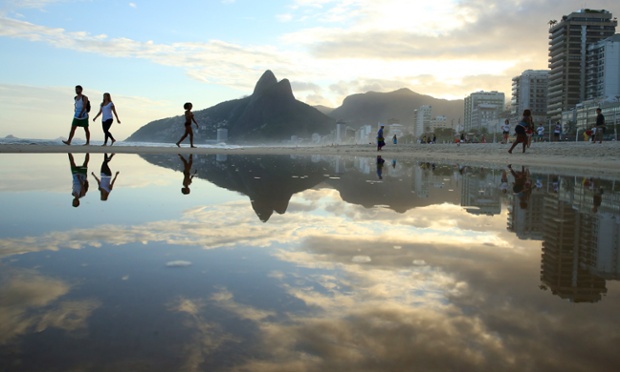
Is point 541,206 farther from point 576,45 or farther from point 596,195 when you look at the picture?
point 576,45

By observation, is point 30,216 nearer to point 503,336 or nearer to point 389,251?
point 389,251

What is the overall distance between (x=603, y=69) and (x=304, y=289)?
18814cm

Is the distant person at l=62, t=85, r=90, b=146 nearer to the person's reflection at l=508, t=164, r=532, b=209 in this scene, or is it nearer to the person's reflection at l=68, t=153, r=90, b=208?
the person's reflection at l=68, t=153, r=90, b=208

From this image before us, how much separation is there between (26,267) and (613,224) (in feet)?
16.9

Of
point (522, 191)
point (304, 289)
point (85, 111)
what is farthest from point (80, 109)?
point (304, 289)

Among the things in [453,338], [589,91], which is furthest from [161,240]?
[589,91]

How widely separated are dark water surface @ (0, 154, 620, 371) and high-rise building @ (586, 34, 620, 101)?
174 meters

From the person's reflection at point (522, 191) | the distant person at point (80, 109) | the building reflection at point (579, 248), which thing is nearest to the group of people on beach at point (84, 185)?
the building reflection at point (579, 248)

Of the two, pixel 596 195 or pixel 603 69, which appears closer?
pixel 596 195

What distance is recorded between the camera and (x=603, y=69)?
159 meters

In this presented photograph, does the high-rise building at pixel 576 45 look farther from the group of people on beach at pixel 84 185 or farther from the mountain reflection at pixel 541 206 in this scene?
the group of people on beach at pixel 84 185

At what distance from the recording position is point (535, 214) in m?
5.57

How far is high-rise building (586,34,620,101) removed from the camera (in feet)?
508

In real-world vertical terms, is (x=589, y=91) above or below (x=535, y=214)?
above
